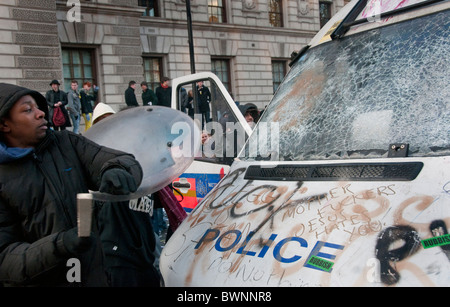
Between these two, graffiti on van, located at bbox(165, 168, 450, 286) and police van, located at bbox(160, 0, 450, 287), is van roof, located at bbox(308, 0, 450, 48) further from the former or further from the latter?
graffiti on van, located at bbox(165, 168, 450, 286)

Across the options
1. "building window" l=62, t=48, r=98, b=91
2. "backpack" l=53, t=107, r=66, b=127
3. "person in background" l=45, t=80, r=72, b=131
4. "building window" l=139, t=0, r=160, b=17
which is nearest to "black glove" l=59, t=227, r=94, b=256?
"backpack" l=53, t=107, r=66, b=127

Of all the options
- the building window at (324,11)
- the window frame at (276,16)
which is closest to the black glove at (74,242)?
the window frame at (276,16)

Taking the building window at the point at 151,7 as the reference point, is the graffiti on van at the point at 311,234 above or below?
below

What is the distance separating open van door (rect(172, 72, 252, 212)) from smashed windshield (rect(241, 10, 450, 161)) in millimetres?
897

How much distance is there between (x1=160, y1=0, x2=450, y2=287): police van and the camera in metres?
1.59


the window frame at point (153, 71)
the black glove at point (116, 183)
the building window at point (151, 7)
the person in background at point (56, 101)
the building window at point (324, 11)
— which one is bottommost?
the black glove at point (116, 183)

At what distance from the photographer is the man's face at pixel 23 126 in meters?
2.14

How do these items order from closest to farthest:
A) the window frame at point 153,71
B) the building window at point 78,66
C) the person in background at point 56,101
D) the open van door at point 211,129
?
the open van door at point 211,129 → the person in background at point 56,101 → the building window at point 78,66 → the window frame at point 153,71

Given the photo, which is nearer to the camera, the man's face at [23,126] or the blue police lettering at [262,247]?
the blue police lettering at [262,247]

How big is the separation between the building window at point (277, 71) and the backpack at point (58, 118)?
48.7 ft

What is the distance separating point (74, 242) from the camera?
5.95 ft

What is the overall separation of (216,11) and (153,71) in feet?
16.9

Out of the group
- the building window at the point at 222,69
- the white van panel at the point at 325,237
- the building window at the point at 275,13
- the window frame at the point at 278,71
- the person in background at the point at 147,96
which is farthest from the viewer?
the window frame at the point at 278,71

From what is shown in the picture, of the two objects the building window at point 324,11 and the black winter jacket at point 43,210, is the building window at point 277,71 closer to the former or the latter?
the building window at point 324,11
